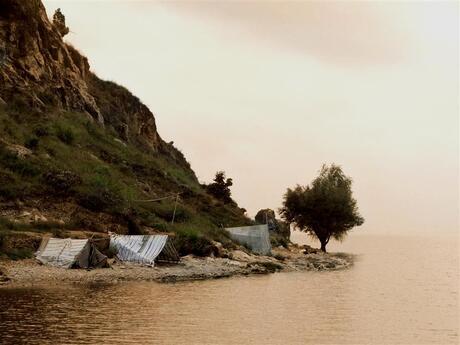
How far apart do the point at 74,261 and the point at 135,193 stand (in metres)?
18.2

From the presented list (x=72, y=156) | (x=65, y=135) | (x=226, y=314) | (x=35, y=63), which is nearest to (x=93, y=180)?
(x=72, y=156)

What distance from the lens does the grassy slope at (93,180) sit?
45.6 metres

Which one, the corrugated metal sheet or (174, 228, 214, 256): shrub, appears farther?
(174, 228, 214, 256): shrub

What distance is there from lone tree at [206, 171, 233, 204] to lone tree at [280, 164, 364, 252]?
34.4 ft

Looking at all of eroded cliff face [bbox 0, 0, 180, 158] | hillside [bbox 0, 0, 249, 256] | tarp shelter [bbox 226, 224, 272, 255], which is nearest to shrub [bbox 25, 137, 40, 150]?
hillside [bbox 0, 0, 249, 256]

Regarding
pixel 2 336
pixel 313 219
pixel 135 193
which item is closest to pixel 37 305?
pixel 2 336

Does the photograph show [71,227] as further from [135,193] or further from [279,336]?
[279,336]

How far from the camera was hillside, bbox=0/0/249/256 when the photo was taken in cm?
4456

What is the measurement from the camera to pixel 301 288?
3694 cm

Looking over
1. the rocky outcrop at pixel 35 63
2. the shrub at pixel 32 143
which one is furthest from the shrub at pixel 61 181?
the rocky outcrop at pixel 35 63

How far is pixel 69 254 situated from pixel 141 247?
5469mm

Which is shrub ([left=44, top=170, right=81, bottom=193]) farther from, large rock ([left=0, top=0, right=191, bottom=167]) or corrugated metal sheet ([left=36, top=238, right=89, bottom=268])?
large rock ([left=0, top=0, right=191, bottom=167])

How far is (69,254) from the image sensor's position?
36812 mm

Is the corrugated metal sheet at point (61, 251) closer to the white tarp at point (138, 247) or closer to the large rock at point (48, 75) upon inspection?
the white tarp at point (138, 247)
